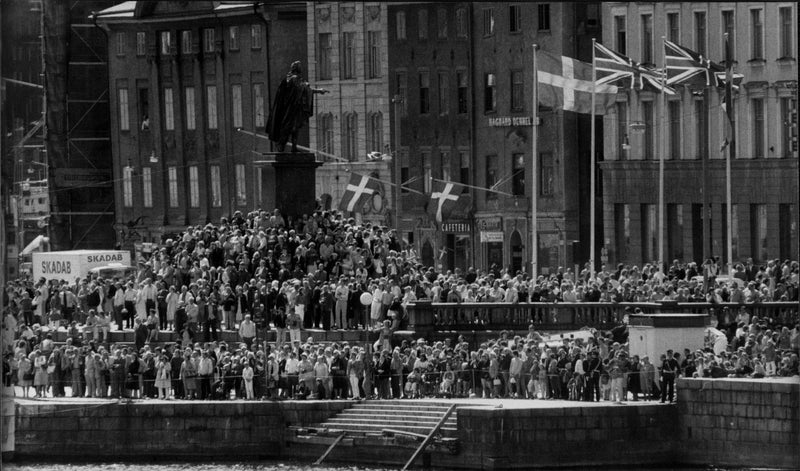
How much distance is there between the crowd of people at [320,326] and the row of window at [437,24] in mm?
31381

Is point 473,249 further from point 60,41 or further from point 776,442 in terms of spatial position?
point 776,442

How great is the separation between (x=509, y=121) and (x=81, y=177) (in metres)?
26.2

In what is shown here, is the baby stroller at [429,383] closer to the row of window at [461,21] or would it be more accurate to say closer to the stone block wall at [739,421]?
the stone block wall at [739,421]

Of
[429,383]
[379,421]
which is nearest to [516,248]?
[429,383]

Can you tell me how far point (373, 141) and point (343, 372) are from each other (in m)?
49.6

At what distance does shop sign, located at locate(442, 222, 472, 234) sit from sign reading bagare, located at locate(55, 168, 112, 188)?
21.6m

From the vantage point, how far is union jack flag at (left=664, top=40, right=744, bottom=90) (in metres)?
73.8

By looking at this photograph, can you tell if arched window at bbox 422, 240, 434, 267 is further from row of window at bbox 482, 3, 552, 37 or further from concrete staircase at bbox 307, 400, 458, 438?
concrete staircase at bbox 307, 400, 458, 438

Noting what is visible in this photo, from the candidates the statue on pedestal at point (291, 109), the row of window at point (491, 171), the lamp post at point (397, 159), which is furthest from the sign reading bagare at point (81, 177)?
the statue on pedestal at point (291, 109)

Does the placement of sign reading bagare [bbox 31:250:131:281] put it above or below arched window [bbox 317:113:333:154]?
below

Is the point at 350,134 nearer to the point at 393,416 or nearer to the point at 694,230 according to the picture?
the point at 694,230

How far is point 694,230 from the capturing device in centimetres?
8956

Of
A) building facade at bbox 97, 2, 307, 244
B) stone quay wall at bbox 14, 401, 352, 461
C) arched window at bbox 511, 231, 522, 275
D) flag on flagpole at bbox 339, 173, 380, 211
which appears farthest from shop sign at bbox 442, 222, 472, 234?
stone quay wall at bbox 14, 401, 352, 461

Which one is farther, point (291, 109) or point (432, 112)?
point (432, 112)
